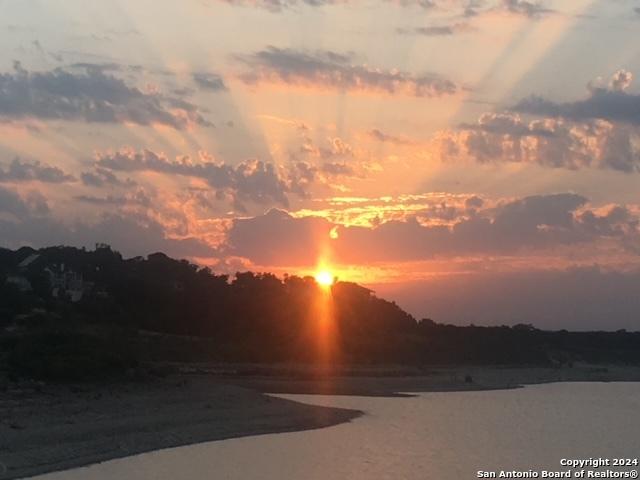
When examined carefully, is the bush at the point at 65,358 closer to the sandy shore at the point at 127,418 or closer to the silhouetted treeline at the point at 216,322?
the silhouetted treeline at the point at 216,322

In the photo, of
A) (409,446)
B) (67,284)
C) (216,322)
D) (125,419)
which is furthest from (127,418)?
(67,284)

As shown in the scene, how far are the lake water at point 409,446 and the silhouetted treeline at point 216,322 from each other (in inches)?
477

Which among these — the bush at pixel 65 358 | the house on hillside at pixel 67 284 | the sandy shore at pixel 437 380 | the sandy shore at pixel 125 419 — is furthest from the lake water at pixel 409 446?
the house on hillside at pixel 67 284

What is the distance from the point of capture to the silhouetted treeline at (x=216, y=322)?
199ft

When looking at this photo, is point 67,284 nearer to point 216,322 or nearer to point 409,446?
point 216,322

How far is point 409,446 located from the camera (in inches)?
1253

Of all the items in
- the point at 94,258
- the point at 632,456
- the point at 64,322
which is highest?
the point at 94,258

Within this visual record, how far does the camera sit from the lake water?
2619 cm

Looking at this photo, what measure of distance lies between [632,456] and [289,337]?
4570 cm

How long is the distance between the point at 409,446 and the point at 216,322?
152 feet

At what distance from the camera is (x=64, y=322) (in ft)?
199

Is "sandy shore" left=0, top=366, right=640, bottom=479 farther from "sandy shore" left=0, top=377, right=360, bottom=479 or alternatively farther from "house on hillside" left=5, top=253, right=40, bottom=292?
"house on hillside" left=5, top=253, right=40, bottom=292

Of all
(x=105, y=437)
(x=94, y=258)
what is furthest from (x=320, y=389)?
(x=94, y=258)

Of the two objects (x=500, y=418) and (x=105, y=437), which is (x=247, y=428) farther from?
(x=500, y=418)
